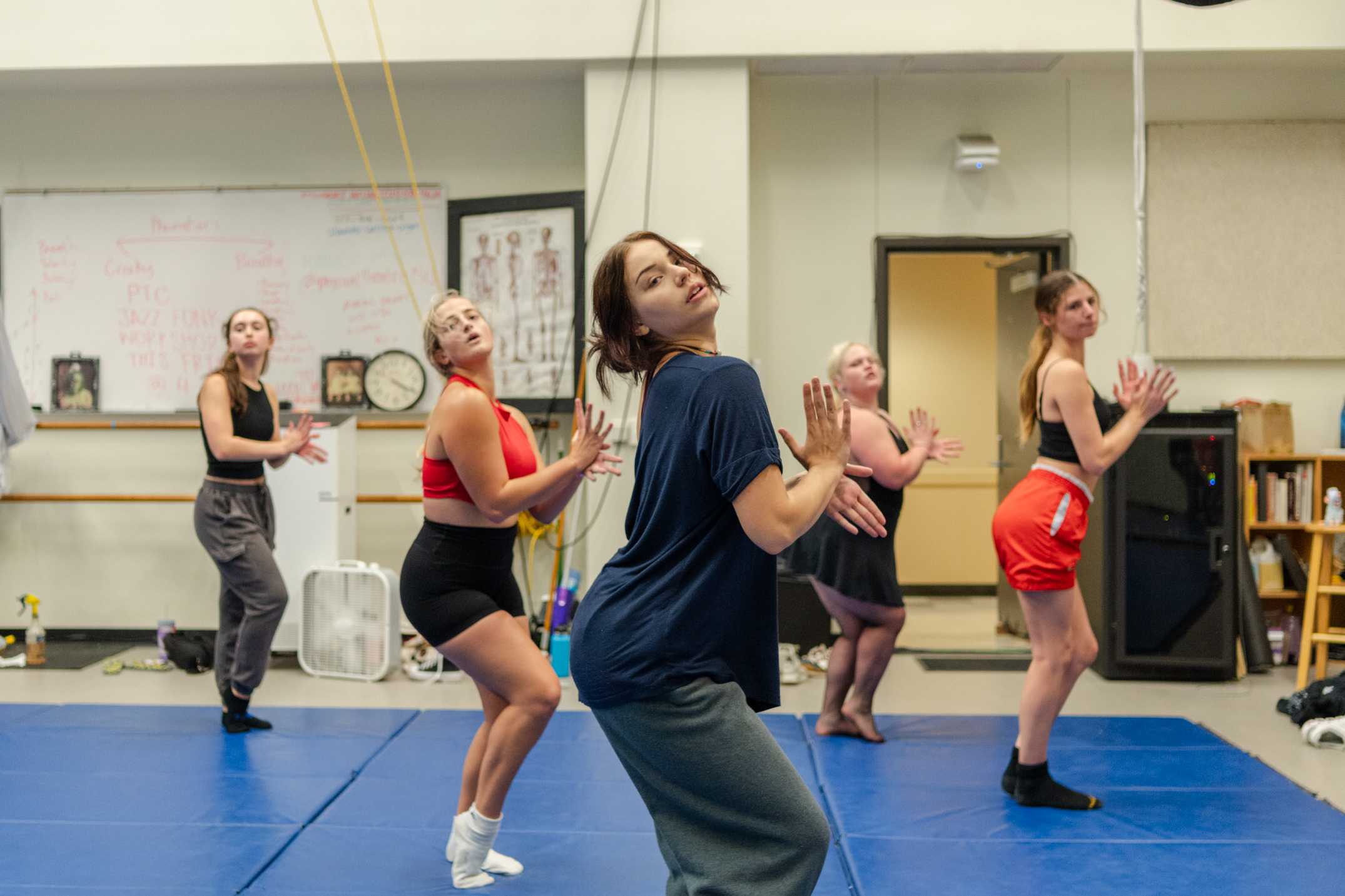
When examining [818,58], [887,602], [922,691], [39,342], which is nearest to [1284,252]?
[818,58]

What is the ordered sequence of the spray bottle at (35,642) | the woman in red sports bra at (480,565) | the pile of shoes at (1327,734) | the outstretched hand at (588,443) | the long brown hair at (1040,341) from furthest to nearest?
the spray bottle at (35,642), the pile of shoes at (1327,734), the long brown hair at (1040,341), the woman in red sports bra at (480,565), the outstretched hand at (588,443)

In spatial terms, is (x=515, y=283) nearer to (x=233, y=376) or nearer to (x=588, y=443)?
(x=233, y=376)

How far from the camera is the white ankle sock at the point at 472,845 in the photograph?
8.71 feet

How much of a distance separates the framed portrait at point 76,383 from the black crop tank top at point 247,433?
2.15 m

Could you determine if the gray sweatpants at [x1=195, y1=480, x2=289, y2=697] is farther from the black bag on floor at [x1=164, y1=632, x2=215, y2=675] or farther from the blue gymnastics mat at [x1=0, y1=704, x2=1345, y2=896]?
the black bag on floor at [x1=164, y1=632, x2=215, y2=675]

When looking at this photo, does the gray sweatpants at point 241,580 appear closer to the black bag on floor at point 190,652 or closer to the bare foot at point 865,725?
the black bag on floor at point 190,652

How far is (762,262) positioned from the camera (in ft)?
19.5

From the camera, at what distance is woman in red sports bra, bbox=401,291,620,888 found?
2539 mm

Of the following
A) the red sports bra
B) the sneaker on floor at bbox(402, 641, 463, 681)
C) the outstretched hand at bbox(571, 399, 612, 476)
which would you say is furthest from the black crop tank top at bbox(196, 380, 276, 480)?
the outstretched hand at bbox(571, 399, 612, 476)

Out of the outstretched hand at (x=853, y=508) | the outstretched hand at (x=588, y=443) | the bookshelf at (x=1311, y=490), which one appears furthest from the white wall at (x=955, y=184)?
the outstretched hand at (x=853, y=508)

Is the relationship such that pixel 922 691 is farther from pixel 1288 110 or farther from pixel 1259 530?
pixel 1288 110

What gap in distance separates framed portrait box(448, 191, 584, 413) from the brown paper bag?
3.22m


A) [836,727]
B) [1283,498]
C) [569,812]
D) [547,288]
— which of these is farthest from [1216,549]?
[547,288]

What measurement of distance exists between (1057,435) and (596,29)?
322cm
